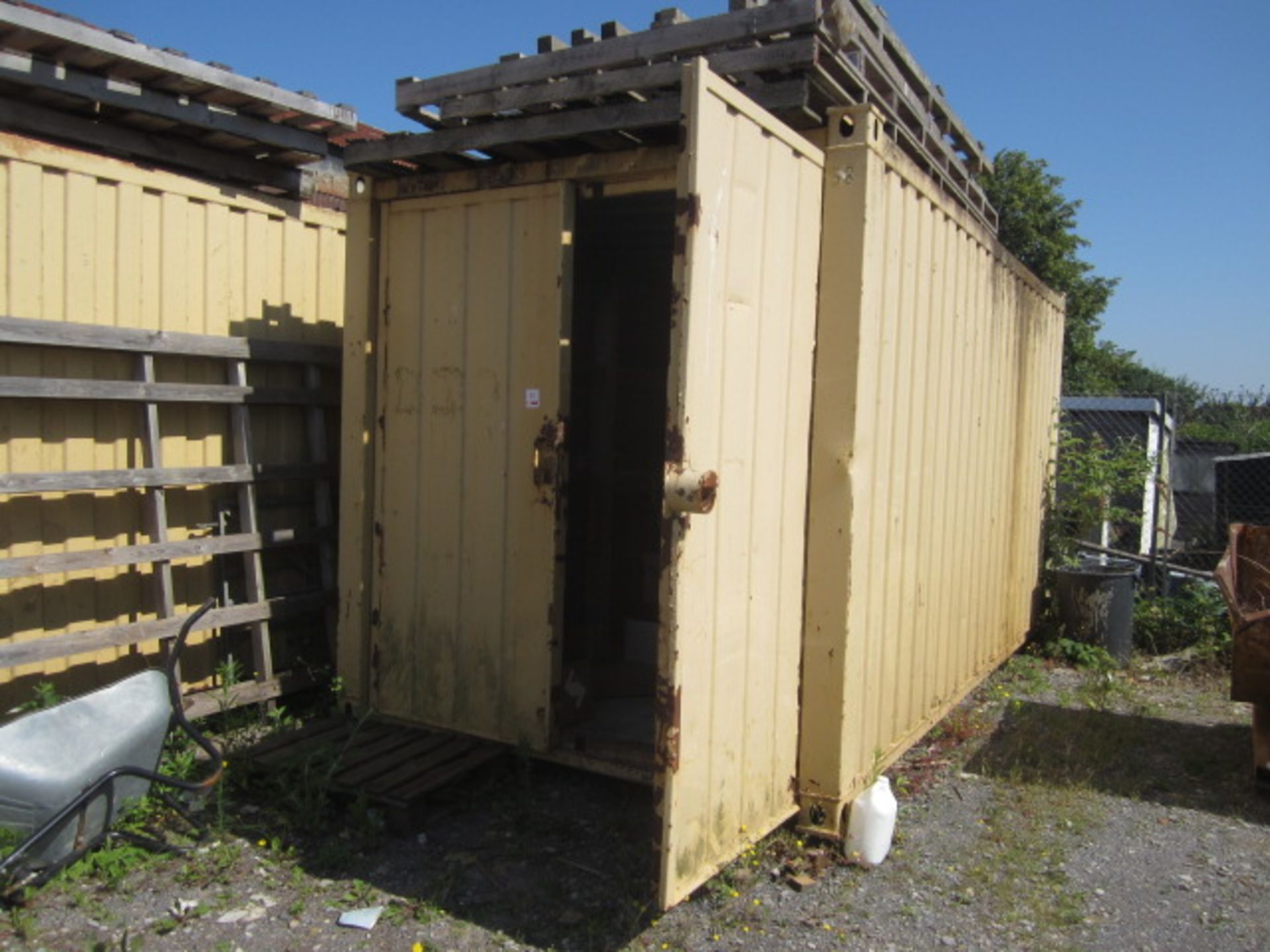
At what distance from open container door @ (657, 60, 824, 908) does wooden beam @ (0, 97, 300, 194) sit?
3.40m

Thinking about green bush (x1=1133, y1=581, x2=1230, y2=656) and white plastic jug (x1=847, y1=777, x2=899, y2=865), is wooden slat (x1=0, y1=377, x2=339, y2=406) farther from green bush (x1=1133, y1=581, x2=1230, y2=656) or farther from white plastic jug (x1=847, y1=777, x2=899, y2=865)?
green bush (x1=1133, y1=581, x2=1230, y2=656)

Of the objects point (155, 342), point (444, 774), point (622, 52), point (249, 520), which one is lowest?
point (444, 774)

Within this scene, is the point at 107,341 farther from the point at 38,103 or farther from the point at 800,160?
the point at 800,160

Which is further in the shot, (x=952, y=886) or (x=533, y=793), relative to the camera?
(x=533, y=793)

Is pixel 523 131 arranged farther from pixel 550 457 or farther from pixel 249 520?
pixel 249 520

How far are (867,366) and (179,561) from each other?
3.59m

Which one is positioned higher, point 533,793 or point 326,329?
point 326,329

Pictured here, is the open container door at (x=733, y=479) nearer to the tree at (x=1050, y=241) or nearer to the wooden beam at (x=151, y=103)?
the wooden beam at (x=151, y=103)

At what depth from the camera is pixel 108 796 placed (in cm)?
341

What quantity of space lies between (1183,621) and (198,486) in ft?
24.7

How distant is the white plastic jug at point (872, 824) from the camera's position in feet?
12.4

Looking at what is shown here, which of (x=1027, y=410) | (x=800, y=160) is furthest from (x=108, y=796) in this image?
(x=1027, y=410)

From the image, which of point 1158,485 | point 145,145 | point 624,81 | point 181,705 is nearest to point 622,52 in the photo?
point 624,81

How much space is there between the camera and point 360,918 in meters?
3.31
